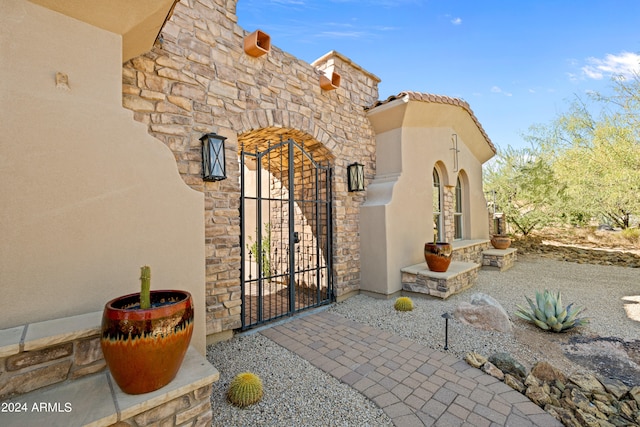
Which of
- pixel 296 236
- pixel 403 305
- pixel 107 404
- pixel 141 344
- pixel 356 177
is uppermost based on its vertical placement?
pixel 356 177

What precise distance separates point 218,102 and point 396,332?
3887 millimetres

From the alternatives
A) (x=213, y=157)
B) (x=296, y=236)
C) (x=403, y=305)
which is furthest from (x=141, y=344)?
(x=403, y=305)

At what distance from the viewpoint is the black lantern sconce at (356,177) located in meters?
5.26

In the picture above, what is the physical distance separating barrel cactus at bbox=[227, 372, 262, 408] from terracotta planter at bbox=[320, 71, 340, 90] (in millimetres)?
4494

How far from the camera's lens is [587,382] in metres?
2.62

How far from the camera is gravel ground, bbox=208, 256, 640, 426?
7.34ft

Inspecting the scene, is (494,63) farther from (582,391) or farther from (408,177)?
(582,391)

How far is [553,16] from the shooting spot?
6887 millimetres

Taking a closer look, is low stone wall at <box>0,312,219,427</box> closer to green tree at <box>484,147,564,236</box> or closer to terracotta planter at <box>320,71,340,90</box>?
terracotta planter at <box>320,71,340,90</box>

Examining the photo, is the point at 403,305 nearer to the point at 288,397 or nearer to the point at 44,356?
the point at 288,397

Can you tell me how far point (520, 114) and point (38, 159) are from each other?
1652cm

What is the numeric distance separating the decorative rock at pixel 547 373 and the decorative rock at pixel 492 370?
0.34 metres

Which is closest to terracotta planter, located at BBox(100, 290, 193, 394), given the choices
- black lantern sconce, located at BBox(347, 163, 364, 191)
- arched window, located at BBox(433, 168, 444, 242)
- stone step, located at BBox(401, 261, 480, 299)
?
black lantern sconce, located at BBox(347, 163, 364, 191)

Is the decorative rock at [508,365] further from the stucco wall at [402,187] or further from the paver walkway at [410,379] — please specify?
the stucco wall at [402,187]
